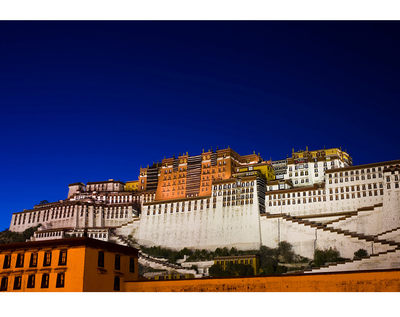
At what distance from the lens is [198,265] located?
54969 millimetres

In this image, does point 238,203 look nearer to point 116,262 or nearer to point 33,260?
point 116,262

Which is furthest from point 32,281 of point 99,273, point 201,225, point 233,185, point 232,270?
point 233,185

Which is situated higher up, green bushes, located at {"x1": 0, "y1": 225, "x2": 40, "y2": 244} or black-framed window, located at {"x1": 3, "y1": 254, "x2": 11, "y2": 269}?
green bushes, located at {"x1": 0, "y1": 225, "x2": 40, "y2": 244}

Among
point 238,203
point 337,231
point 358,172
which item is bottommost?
point 337,231

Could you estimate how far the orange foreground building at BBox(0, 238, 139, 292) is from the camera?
29812 mm

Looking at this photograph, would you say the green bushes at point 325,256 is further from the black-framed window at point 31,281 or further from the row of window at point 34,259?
the black-framed window at point 31,281

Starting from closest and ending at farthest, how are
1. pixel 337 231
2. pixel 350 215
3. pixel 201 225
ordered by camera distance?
1. pixel 337 231
2. pixel 350 215
3. pixel 201 225

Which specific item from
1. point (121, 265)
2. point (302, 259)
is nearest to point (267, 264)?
point (302, 259)

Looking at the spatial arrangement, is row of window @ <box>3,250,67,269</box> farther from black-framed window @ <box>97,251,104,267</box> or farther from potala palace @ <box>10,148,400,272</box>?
potala palace @ <box>10,148,400,272</box>

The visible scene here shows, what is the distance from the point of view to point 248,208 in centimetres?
6053

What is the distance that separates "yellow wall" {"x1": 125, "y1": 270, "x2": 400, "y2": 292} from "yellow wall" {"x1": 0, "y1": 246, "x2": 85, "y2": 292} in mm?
4792

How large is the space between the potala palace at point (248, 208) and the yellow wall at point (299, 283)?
689 inches

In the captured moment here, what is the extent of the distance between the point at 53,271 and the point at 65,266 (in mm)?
1044

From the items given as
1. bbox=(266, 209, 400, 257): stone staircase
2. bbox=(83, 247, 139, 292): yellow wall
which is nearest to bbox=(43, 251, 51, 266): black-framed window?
bbox=(83, 247, 139, 292): yellow wall
